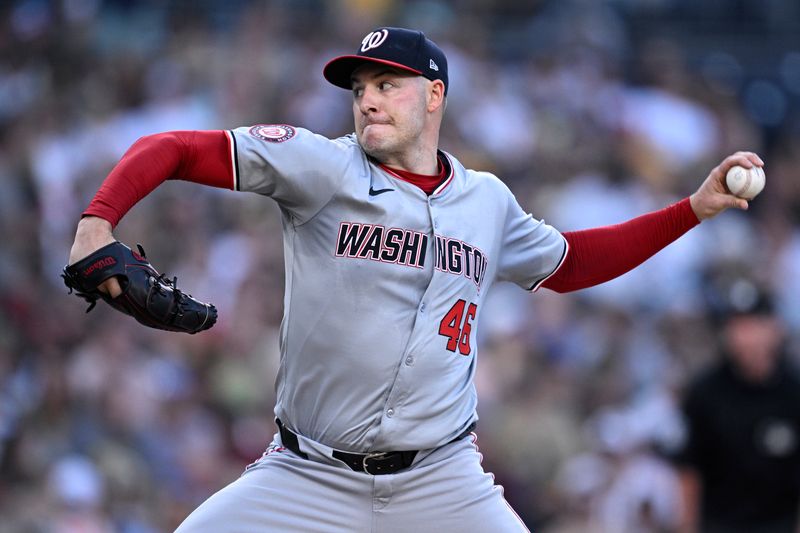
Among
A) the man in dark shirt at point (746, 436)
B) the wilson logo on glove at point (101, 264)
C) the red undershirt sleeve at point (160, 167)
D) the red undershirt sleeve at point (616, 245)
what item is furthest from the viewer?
the man in dark shirt at point (746, 436)

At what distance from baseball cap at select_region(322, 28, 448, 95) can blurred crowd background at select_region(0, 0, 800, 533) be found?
3282 mm

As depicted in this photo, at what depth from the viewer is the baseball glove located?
3.68 m

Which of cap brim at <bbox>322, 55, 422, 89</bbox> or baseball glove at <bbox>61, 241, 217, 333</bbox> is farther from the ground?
cap brim at <bbox>322, 55, 422, 89</bbox>

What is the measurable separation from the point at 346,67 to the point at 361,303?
848 mm

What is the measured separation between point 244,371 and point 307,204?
17.1 ft

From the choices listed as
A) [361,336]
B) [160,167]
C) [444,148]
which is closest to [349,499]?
[361,336]

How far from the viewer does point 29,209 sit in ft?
32.8

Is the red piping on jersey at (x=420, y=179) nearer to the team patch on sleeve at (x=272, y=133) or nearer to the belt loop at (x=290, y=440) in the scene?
the team patch on sleeve at (x=272, y=133)

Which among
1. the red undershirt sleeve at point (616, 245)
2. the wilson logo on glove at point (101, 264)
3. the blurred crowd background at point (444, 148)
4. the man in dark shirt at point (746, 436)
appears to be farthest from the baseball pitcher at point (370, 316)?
the blurred crowd background at point (444, 148)

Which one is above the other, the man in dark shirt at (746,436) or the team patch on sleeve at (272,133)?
the team patch on sleeve at (272,133)

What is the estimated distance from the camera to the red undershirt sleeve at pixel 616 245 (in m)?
4.88

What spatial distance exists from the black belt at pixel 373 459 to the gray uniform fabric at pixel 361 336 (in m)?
0.02

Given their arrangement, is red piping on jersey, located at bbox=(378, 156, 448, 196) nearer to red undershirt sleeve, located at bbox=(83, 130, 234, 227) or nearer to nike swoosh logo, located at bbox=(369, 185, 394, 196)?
nike swoosh logo, located at bbox=(369, 185, 394, 196)

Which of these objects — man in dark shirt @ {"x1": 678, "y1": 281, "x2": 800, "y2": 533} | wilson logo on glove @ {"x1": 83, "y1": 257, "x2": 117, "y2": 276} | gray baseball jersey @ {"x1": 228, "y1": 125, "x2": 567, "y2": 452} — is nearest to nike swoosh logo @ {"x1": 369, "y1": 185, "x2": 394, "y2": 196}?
gray baseball jersey @ {"x1": 228, "y1": 125, "x2": 567, "y2": 452}
